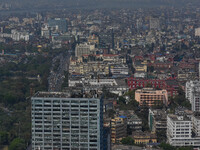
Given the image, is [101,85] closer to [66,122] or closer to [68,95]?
[68,95]

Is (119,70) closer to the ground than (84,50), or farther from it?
farther from it

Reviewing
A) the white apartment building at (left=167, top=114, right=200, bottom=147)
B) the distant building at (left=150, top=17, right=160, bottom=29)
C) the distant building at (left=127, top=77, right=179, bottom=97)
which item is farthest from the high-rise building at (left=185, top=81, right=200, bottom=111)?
the distant building at (left=150, top=17, right=160, bottom=29)

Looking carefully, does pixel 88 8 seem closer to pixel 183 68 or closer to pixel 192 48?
pixel 192 48

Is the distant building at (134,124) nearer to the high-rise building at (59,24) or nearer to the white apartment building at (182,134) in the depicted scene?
the white apartment building at (182,134)

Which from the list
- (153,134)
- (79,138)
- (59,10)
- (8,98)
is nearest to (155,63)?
(8,98)

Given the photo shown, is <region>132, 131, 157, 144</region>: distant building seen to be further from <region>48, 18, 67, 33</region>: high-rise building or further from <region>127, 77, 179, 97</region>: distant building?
<region>48, 18, 67, 33</region>: high-rise building

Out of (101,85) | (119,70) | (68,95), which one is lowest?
(119,70)

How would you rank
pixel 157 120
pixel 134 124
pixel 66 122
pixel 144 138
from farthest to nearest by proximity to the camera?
pixel 134 124 → pixel 157 120 → pixel 144 138 → pixel 66 122

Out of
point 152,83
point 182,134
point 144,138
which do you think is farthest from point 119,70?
point 182,134
